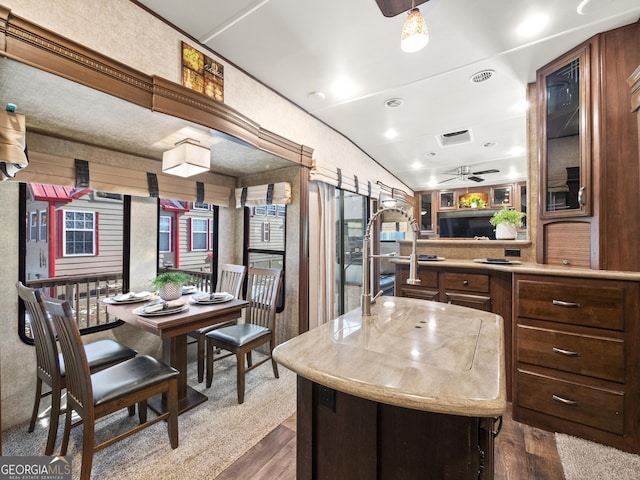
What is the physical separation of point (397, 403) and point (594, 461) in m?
1.95

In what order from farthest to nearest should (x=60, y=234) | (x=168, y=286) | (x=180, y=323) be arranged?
(x=60, y=234)
(x=168, y=286)
(x=180, y=323)

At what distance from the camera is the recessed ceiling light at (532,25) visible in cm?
180

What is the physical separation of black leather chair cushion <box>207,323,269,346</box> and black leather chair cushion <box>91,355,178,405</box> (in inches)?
24.2

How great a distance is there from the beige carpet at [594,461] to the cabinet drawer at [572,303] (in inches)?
30.3

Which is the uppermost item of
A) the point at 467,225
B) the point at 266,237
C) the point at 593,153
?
the point at 593,153

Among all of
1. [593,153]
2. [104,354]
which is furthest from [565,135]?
[104,354]

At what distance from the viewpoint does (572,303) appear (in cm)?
185

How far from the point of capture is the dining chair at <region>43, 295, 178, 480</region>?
1470 millimetres

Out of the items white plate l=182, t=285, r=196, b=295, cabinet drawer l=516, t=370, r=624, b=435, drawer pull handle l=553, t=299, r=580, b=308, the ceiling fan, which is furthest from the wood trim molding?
the ceiling fan

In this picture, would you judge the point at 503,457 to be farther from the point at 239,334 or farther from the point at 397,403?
the point at 239,334

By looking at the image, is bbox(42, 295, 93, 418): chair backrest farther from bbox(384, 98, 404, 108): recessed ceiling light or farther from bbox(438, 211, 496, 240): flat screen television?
bbox(438, 211, 496, 240): flat screen television

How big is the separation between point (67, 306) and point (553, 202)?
3.43 meters

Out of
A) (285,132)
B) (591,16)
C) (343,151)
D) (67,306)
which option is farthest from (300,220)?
(591,16)

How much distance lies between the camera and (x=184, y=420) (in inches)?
82.6
